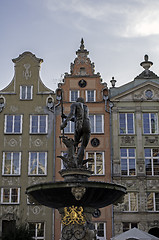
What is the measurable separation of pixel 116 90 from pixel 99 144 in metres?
4.64

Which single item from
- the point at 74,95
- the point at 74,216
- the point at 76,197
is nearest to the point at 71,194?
the point at 76,197

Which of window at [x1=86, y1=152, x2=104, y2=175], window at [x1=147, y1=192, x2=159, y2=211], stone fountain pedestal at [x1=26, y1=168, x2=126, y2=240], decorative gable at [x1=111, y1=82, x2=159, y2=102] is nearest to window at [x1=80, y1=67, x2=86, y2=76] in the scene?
decorative gable at [x1=111, y1=82, x2=159, y2=102]

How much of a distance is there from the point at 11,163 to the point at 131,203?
9.12m

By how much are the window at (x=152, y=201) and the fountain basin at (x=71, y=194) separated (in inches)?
670

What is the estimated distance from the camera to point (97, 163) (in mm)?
29516

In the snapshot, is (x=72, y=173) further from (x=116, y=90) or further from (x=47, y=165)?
(x=116, y=90)

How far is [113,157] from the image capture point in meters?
29.5

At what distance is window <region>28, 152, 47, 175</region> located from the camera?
29188 millimetres

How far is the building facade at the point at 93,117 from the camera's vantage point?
2836 cm

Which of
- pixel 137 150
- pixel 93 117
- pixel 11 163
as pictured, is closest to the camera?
pixel 11 163

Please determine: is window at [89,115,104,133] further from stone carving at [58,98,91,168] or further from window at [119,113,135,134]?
stone carving at [58,98,91,168]

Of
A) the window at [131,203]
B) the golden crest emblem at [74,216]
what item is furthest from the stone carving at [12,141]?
the golden crest emblem at [74,216]

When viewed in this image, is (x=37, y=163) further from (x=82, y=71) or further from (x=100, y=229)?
(x=82, y=71)

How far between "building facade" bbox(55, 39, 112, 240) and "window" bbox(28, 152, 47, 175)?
3.15ft
